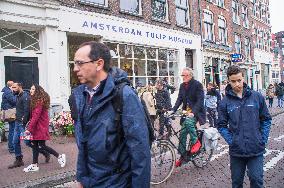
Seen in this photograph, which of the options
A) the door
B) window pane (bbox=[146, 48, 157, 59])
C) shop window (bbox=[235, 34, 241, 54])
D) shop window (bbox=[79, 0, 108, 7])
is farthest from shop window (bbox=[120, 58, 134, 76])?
shop window (bbox=[235, 34, 241, 54])

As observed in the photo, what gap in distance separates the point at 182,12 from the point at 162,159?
16.5 metres

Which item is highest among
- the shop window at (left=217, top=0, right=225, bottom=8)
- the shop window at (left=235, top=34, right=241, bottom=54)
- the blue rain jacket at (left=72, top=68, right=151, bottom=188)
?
the shop window at (left=217, top=0, right=225, bottom=8)

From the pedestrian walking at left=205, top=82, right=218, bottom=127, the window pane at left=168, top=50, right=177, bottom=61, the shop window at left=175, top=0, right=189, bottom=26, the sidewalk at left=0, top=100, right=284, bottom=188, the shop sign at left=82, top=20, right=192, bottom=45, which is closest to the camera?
the sidewalk at left=0, top=100, right=284, bottom=188

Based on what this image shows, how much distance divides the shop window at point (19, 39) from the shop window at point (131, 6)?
516 cm

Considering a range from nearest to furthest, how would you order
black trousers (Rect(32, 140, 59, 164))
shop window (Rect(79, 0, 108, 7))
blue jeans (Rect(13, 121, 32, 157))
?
black trousers (Rect(32, 140, 59, 164)), blue jeans (Rect(13, 121, 32, 157)), shop window (Rect(79, 0, 108, 7))

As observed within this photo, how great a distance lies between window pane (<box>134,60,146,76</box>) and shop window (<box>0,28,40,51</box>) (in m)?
5.70

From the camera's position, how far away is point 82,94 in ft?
8.21

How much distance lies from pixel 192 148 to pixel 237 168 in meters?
2.81

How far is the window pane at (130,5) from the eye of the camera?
657 inches

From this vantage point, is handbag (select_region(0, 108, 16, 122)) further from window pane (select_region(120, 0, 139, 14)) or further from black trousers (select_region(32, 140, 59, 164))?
window pane (select_region(120, 0, 139, 14))

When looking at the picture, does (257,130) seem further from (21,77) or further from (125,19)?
(125,19)

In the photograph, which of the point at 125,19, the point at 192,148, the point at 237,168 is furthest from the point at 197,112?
the point at 125,19

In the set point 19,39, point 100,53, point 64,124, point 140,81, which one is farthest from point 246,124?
point 140,81

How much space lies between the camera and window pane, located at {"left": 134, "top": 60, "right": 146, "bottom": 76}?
17.4 m
